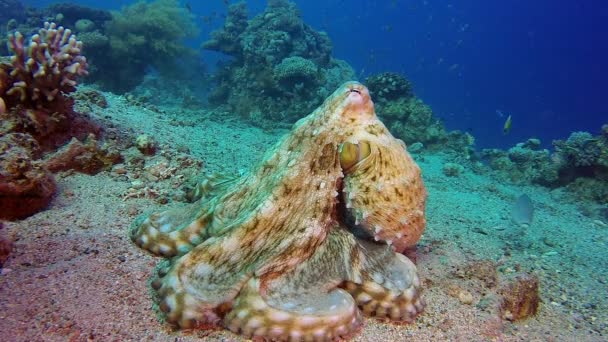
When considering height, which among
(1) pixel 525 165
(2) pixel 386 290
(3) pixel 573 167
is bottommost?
(2) pixel 386 290

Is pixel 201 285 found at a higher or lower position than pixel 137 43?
lower

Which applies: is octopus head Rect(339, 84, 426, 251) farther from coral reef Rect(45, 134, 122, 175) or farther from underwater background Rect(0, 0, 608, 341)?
coral reef Rect(45, 134, 122, 175)

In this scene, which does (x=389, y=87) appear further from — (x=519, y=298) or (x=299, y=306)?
(x=299, y=306)

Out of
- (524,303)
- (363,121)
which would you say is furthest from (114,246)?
(524,303)

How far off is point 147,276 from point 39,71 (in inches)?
122

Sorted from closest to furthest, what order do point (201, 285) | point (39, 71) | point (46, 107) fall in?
point (201, 285) < point (39, 71) < point (46, 107)

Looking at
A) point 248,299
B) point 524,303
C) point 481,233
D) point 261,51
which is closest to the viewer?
point 248,299

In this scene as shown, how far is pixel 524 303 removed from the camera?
337 cm

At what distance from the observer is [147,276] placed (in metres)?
2.88

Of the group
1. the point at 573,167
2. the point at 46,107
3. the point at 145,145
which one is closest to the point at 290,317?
the point at 145,145

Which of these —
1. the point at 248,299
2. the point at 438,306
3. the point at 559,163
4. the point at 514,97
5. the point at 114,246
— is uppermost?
the point at 514,97

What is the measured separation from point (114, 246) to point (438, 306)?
9.38 feet

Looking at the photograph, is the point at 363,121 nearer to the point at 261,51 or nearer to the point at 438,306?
the point at 438,306

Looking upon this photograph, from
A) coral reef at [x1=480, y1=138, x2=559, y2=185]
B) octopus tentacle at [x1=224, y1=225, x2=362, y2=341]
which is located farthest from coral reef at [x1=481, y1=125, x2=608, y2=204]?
octopus tentacle at [x1=224, y1=225, x2=362, y2=341]
